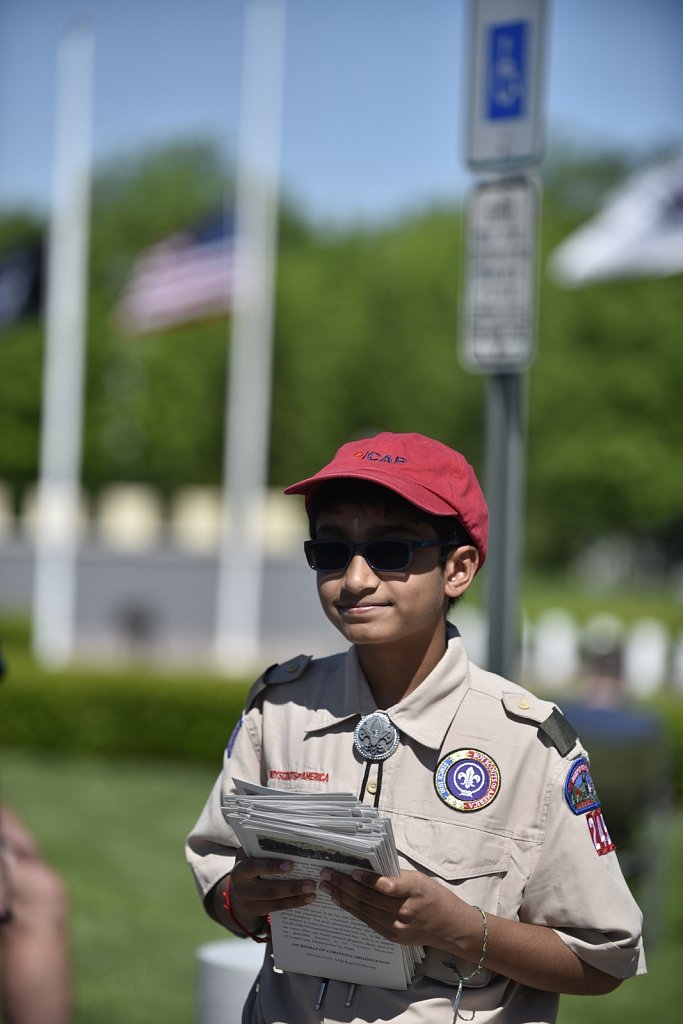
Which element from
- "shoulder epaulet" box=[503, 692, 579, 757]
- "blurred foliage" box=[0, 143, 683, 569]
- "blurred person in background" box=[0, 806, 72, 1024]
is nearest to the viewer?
"shoulder epaulet" box=[503, 692, 579, 757]

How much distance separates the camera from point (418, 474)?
2.12m

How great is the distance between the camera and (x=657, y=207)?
7.21 m

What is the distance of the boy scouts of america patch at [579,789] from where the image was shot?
2033mm

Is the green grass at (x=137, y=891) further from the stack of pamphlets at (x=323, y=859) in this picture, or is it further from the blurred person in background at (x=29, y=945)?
the stack of pamphlets at (x=323, y=859)

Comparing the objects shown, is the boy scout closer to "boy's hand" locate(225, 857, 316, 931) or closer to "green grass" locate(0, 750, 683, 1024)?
"boy's hand" locate(225, 857, 316, 931)

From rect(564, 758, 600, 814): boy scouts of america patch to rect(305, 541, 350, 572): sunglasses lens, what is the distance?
1.59 ft

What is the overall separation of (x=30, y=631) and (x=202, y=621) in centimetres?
447

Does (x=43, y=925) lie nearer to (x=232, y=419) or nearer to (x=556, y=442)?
(x=232, y=419)

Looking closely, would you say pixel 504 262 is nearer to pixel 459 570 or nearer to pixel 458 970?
pixel 459 570

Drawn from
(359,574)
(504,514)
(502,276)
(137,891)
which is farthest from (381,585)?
(137,891)

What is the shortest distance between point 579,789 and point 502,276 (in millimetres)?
1769

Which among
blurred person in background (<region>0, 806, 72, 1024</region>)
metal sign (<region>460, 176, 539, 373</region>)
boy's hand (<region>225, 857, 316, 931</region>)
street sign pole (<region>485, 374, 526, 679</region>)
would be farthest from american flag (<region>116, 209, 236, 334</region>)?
boy's hand (<region>225, 857, 316, 931</region>)

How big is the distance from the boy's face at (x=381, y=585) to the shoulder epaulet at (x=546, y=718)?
0.59 feet

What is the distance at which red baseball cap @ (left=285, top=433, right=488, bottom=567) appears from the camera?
2.09m
